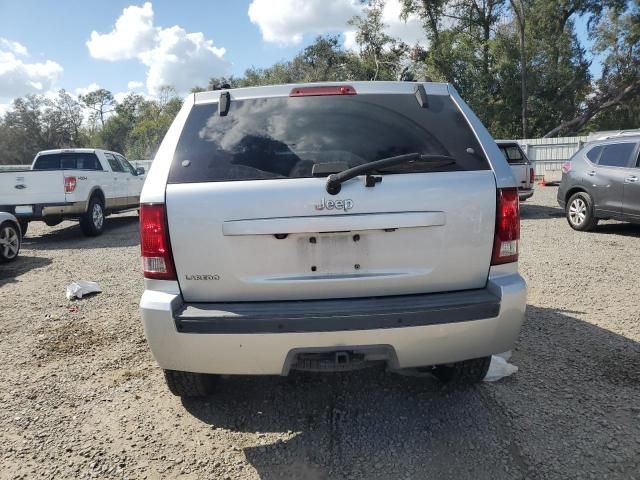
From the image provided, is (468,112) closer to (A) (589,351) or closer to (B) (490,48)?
(A) (589,351)

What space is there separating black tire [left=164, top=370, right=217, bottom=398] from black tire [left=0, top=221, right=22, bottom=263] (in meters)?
6.51

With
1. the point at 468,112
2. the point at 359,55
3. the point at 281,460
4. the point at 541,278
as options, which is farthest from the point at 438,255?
the point at 359,55

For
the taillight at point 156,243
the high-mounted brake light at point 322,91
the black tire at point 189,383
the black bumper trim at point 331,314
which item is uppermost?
the high-mounted brake light at point 322,91

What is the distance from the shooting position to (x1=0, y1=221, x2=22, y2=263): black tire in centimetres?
795

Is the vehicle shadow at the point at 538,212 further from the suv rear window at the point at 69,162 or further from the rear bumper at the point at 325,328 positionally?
the suv rear window at the point at 69,162

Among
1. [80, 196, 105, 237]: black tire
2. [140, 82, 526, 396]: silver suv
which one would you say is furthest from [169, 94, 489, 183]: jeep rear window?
[80, 196, 105, 237]: black tire

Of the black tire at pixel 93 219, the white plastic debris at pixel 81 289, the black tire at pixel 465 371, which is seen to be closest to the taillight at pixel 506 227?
the black tire at pixel 465 371

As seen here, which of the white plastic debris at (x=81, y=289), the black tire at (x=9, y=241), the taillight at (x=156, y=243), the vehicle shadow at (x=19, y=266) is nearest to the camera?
the taillight at (x=156, y=243)

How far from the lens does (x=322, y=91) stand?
2951mm

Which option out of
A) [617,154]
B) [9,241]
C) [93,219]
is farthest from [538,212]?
[9,241]

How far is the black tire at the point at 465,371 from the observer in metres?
3.08

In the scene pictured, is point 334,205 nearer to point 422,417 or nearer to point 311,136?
point 311,136

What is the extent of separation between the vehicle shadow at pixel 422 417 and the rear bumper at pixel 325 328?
20.6 inches

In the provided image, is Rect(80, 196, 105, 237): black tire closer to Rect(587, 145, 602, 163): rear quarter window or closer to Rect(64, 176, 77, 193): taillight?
Rect(64, 176, 77, 193): taillight
